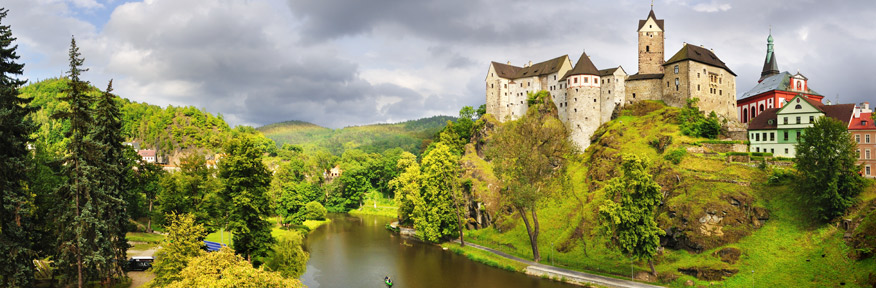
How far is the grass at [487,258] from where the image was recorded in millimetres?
44744

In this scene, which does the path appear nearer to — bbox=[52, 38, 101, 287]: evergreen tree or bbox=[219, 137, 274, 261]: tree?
bbox=[219, 137, 274, 261]: tree

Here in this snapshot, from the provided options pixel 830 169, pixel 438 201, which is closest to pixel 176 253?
pixel 438 201

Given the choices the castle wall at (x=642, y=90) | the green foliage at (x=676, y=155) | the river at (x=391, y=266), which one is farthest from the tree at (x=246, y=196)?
the castle wall at (x=642, y=90)

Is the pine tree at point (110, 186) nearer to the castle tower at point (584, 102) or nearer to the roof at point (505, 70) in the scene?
the castle tower at point (584, 102)

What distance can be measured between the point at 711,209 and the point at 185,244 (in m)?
40.5

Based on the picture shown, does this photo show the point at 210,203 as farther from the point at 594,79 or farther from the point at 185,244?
the point at 594,79

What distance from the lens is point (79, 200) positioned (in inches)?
1120

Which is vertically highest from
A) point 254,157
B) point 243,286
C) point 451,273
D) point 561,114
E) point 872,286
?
point 561,114

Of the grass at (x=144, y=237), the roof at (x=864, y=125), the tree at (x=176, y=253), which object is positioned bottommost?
the grass at (x=144, y=237)

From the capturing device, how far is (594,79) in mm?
70250

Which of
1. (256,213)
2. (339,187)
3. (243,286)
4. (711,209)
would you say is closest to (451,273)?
(256,213)

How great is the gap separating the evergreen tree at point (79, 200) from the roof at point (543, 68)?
61.8 metres

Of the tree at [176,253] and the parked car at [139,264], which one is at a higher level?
the tree at [176,253]

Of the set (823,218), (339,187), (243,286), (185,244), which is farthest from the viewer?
(339,187)
